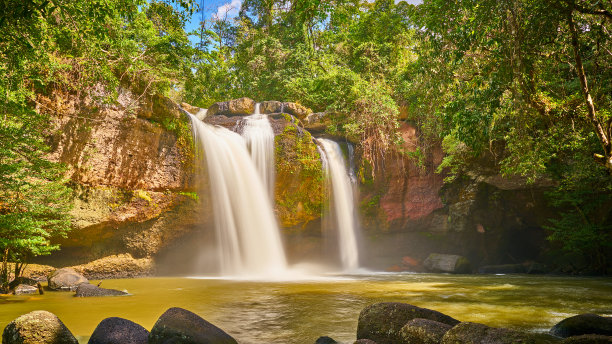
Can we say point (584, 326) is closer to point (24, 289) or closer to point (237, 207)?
point (24, 289)

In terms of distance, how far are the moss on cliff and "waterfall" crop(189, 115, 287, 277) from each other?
0.72 meters

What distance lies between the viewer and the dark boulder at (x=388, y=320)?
4.30 m

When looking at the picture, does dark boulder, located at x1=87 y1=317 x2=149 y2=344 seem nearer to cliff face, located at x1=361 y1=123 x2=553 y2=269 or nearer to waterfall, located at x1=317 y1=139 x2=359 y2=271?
waterfall, located at x1=317 y1=139 x2=359 y2=271

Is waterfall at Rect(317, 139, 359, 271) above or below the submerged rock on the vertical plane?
above

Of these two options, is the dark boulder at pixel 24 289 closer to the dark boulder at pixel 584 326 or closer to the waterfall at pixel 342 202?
the dark boulder at pixel 584 326

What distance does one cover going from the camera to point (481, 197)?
638 inches

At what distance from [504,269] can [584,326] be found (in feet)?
41.3

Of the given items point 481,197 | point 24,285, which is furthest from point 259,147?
point 481,197

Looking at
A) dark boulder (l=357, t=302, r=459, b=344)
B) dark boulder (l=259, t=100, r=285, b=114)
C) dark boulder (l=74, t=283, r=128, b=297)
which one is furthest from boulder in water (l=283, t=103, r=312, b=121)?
dark boulder (l=357, t=302, r=459, b=344)

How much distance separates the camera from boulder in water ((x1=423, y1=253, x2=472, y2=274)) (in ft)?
49.0

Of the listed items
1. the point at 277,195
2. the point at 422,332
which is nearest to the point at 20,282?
the point at 277,195

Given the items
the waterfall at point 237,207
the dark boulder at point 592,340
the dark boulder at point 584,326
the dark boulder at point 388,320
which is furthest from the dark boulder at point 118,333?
the waterfall at point 237,207

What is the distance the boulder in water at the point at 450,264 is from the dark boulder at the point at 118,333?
538 inches

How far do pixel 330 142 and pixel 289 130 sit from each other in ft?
10.2
